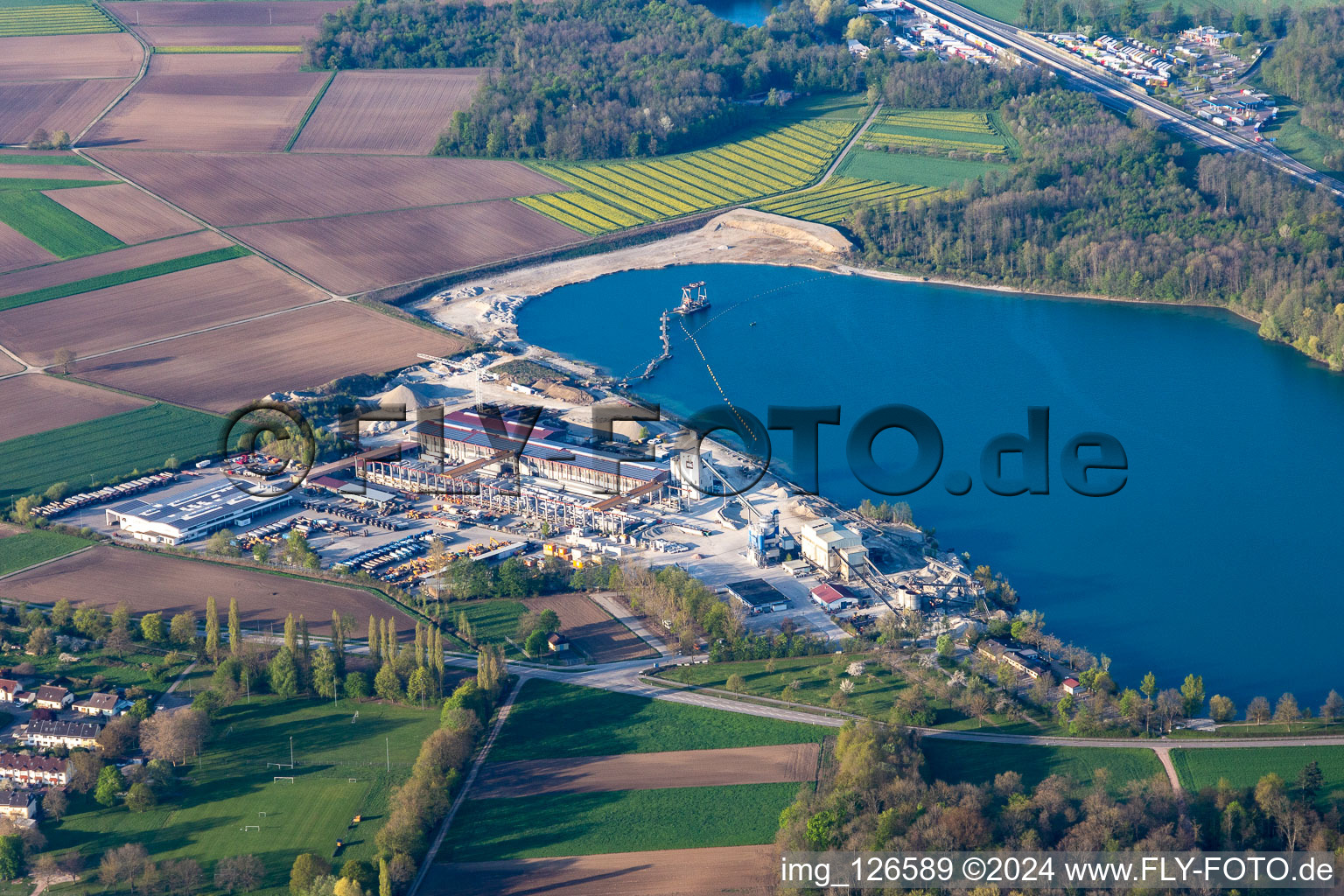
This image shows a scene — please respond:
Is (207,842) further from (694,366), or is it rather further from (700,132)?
(700,132)

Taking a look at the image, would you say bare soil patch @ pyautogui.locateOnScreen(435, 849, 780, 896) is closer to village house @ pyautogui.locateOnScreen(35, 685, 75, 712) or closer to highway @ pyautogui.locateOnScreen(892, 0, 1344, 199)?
village house @ pyautogui.locateOnScreen(35, 685, 75, 712)

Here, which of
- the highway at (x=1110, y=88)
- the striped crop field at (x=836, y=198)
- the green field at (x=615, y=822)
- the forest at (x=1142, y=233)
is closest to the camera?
the green field at (x=615, y=822)

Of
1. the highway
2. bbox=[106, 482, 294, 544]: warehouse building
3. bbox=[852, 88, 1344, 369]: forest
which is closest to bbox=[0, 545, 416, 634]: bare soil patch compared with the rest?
bbox=[106, 482, 294, 544]: warehouse building

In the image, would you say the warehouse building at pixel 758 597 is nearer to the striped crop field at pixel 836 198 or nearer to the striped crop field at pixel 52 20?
the striped crop field at pixel 836 198

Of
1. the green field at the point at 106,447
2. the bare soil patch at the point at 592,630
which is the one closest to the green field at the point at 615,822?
the bare soil patch at the point at 592,630

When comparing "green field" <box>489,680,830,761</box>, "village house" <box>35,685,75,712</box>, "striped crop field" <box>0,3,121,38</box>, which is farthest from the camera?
"striped crop field" <box>0,3,121,38</box>

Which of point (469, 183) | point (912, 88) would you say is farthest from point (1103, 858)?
point (912, 88)

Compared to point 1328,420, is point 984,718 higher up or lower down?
lower down
